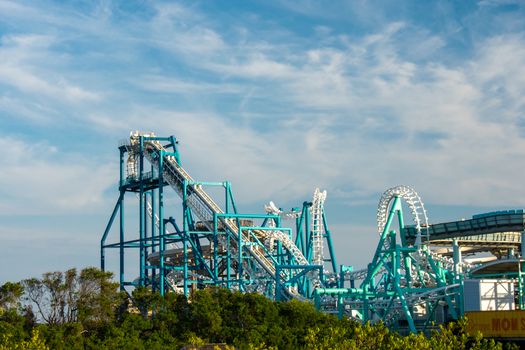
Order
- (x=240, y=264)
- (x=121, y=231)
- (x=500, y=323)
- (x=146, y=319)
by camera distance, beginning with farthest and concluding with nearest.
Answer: (x=121, y=231) < (x=240, y=264) < (x=146, y=319) < (x=500, y=323)

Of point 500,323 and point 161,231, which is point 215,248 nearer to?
point 161,231

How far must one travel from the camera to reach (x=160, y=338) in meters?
55.0

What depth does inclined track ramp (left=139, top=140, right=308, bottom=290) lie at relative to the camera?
76.8m

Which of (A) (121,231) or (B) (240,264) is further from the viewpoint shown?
(A) (121,231)

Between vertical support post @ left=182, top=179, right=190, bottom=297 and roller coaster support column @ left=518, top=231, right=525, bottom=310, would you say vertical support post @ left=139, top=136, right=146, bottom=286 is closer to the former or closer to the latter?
vertical support post @ left=182, top=179, right=190, bottom=297

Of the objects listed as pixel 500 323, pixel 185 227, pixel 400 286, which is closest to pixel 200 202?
pixel 185 227

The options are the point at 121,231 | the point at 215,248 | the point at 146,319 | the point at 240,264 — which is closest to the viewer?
the point at 146,319

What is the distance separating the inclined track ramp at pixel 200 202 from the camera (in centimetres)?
7681

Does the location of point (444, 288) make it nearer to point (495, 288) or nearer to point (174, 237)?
point (495, 288)

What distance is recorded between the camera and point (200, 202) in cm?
7875

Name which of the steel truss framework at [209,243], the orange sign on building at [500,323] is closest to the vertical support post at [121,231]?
the steel truss framework at [209,243]

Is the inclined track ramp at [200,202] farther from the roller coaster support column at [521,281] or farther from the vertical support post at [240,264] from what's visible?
the roller coaster support column at [521,281]

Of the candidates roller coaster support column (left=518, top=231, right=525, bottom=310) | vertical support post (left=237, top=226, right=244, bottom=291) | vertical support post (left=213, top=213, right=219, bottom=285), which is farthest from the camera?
vertical support post (left=213, top=213, right=219, bottom=285)

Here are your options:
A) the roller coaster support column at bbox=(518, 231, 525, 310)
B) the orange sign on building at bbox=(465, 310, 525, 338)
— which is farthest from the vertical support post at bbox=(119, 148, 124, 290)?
the orange sign on building at bbox=(465, 310, 525, 338)
